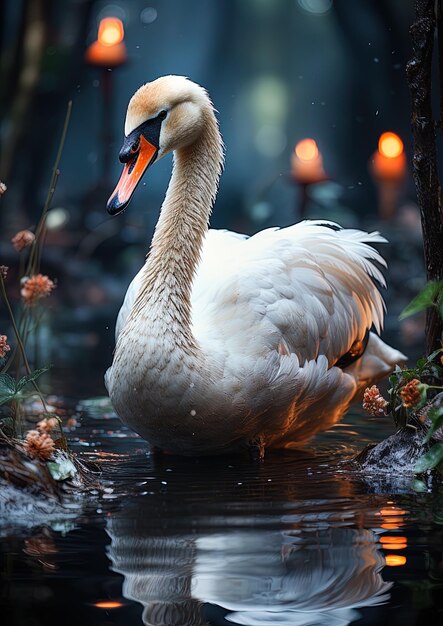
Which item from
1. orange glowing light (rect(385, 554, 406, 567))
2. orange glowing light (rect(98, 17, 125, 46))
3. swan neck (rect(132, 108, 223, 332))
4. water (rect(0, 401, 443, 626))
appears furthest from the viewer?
orange glowing light (rect(98, 17, 125, 46))

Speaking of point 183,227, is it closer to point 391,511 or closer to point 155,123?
point 155,123

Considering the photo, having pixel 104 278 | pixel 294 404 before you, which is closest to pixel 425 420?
pixel 294 404

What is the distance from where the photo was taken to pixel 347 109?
485 inches

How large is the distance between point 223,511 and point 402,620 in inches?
40.9

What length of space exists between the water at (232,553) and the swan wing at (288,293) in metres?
0.53

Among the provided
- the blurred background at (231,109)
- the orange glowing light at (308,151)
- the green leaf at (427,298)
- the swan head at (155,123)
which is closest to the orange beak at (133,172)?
the swan head at (155,123)

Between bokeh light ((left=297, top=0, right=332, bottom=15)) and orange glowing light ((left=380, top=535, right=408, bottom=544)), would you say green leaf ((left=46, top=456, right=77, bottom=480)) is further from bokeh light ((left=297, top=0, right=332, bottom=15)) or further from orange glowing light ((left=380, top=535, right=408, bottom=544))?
bokeh light ((left=297, top=0, right=332, bottom=15))

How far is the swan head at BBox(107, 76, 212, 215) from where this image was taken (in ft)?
13.5

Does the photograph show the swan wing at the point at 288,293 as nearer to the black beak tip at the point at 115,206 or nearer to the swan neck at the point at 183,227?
the swan neck at the point at 183,227

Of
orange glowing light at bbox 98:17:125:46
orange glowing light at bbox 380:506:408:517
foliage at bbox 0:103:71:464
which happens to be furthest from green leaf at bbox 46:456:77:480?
orange glowing light at bbox 98:17:125:46

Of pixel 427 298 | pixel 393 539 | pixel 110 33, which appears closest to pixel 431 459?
pixel 427 298

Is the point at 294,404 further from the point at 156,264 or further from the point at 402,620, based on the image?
the point at 402,620

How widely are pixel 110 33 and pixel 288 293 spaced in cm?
733

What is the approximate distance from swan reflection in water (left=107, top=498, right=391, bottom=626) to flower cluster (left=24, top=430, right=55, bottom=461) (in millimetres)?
315
